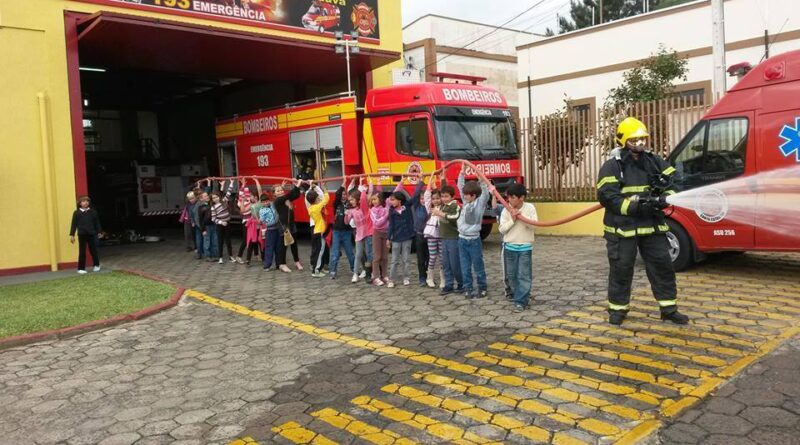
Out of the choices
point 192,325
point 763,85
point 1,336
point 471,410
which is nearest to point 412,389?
point 471,410

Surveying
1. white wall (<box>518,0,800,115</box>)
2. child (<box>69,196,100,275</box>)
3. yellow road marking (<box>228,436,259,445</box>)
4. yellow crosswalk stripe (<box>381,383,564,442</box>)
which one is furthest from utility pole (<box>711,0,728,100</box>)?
child (<box>69,196,100,275</box>)

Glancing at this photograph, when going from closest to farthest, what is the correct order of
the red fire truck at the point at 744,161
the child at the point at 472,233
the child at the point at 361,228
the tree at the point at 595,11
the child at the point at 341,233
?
1. the red fire truck at the point at 744,161
2. the child at the point at 472,233
3. the child at the point at 361,228
4. the child at the point at 341,233
5. the tree at the point at 595,11

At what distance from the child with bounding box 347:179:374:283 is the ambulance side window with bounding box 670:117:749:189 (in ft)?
14.6

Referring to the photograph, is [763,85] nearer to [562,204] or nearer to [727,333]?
[727,333]

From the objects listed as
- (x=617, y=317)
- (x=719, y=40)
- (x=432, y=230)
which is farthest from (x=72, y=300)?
(x=719, y=40)

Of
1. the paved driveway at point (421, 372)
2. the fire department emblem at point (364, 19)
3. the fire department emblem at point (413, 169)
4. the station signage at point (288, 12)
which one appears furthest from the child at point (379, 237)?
the fire department emblem at point (364, 19)

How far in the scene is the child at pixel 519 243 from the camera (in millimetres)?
6766

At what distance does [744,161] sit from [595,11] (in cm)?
4441

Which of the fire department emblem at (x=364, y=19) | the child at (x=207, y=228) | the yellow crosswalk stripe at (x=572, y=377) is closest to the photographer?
the yellow crosswalk stripe at (x=572, y=377)

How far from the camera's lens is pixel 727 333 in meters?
5.49

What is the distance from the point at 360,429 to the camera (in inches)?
152

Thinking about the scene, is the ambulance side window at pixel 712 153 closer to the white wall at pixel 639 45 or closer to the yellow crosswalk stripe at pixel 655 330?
the yellow crosswalk stripe at pixel 655 330

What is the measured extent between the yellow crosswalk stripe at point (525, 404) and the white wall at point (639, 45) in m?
A: 15.2

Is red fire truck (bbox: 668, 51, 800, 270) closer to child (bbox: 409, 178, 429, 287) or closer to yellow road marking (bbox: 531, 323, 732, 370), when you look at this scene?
yellow road marking (bbox: 531, 323, 732, 370)
